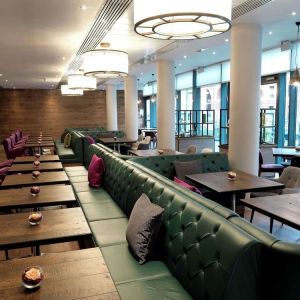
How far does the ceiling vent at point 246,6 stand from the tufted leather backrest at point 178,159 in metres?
2.15

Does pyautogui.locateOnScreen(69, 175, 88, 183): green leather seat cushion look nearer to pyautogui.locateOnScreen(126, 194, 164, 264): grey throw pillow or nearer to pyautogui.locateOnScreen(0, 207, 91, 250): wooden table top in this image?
pyautogui.locateOnScreen(0, 207, 91, 250): wooden table top

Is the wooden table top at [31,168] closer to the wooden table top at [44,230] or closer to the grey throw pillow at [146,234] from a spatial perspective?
the wooden table top at [44,230]

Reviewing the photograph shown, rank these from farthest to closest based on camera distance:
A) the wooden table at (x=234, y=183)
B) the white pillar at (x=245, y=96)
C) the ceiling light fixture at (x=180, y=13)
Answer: the white pillar at (x=245, y=96)
the wooden table at (x=234, y=183)
the ceiling light fixture at (x=180, y=13)

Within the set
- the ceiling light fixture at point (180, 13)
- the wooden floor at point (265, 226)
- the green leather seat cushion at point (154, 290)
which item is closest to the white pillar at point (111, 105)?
the wooden floor at point (265, 226)

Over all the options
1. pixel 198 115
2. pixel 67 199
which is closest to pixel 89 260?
pixel 67 199

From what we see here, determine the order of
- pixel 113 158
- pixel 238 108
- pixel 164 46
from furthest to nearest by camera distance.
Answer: pixel 164 46 → pixel 238 108 → pixel 113 158

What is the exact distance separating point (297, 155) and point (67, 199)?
4.51 meters

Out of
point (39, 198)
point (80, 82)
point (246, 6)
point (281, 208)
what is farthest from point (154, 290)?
point (80, 82)

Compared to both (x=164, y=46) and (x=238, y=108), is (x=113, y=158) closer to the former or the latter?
(x=238, y=108)

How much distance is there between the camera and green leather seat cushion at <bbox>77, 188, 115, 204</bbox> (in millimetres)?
4035

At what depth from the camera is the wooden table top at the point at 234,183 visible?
3.56 metres

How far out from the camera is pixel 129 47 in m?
7.30

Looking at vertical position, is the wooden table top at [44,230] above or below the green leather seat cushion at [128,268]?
above

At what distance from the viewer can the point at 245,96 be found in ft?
17.0
